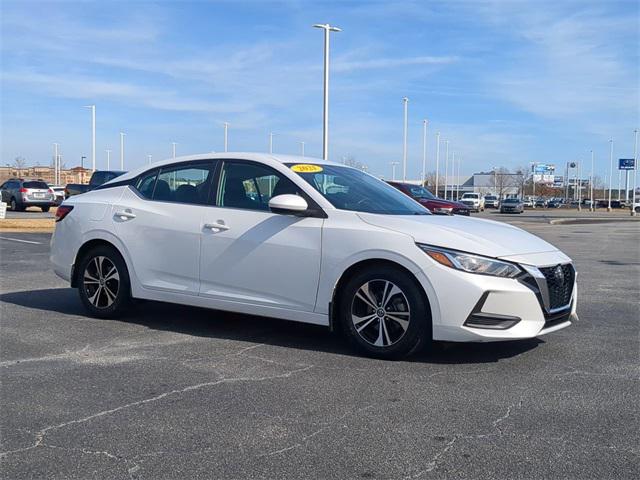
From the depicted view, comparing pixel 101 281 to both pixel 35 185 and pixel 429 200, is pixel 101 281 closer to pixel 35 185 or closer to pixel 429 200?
pixel 429 200

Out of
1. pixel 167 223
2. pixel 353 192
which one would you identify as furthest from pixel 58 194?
pixel 353 192

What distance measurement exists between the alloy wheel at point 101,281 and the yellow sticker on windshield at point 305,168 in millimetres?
2141

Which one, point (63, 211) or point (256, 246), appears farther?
point (63, 211)

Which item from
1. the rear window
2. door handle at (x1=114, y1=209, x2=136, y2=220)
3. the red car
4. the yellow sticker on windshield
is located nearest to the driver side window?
the yellow sticker on windshield

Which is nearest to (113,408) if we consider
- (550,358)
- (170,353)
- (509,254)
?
(170,353)

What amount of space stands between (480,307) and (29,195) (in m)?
31.3

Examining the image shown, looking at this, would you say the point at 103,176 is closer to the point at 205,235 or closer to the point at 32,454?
the point at 205,235

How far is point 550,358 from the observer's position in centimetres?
577

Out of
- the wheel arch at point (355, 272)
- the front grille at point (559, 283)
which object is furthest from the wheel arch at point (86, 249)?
the front grille at point (559, 283)

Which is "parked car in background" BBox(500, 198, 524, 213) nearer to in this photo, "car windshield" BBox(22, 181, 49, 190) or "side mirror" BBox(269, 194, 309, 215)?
"car windshield" BBox(22, 181, 49, 190)

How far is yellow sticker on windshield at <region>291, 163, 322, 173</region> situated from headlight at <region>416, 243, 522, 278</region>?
168 centimetres

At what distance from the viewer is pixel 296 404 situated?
4.52 meters

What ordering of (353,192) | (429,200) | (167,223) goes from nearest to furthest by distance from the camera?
(353,192) < (167,223) < (429,200)

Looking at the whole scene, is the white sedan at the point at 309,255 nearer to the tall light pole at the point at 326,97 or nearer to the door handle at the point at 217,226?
the door handle at the point at 217,226
